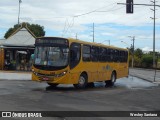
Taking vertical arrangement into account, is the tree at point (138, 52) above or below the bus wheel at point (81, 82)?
above

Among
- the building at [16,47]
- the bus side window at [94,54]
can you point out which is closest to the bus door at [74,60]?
the bus side window at [94,54]

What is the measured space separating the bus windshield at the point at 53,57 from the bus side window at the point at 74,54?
1.25 ft

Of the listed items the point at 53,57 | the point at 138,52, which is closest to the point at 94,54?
the point at 53,57

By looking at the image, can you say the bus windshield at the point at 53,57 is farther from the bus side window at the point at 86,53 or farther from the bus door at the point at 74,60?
the bus side window at the point at 86,53

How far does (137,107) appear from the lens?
15.1m

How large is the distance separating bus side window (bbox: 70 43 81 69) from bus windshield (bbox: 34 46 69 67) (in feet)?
1.25

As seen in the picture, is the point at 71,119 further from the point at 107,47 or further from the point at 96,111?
the point at 107,47

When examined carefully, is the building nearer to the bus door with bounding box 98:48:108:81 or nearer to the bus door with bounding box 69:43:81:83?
the bus door with bounding box 98:48:108:81

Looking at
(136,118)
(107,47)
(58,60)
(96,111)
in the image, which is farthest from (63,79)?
(136,118)

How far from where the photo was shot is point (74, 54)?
22.7 meters

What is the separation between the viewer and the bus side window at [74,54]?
73.6 ft

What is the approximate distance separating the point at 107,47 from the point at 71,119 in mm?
16987

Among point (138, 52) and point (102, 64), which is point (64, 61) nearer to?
point (102, 64)

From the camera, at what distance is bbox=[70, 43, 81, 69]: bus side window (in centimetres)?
2244
